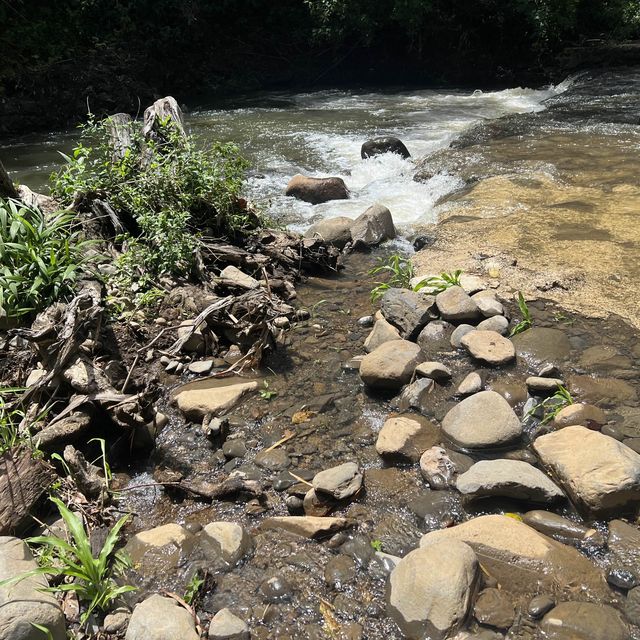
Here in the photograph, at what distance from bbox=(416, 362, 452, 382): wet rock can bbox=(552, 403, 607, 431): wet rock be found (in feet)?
2.22

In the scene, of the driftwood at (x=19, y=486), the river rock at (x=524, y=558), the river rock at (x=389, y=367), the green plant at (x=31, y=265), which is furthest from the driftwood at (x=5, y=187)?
the river rock at (x=524, y=558)

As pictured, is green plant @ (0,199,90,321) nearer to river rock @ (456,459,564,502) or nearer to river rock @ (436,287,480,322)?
river rock @ (436,287,480,322)

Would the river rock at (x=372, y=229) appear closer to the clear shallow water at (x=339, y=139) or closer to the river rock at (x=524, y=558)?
the clear shallow water at (x=339, y=139)

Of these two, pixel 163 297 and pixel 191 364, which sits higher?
pixel 163 297

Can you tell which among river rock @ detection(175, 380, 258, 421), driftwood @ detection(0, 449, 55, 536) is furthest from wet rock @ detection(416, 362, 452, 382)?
driftwood @ detection(0, 449, 55, 536)

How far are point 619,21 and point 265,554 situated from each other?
Result: 17.3 metres

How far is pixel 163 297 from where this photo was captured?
431cm

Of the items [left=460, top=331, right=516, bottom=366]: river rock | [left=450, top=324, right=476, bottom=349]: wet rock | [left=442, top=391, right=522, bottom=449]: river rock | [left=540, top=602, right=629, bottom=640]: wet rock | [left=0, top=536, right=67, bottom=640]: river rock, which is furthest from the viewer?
[left=450, top=324, right=476, bottom=349]: wet rock

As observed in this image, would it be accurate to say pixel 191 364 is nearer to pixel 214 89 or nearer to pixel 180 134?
pixel 180 134

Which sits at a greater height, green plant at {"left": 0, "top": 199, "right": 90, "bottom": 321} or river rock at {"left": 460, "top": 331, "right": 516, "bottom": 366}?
green plant at {"left": 0, "top": 199, "right": 90, "bottom": 321}

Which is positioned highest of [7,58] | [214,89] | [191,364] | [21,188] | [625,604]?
[7,58]

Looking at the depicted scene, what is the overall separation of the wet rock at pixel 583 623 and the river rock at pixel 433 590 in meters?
0.29

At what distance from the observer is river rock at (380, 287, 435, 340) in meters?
4.05

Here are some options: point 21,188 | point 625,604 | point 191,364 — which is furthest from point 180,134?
point 625,604
